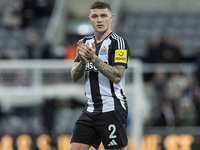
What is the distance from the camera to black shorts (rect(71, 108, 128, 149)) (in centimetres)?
485

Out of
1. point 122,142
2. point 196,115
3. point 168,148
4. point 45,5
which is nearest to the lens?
point 122,142

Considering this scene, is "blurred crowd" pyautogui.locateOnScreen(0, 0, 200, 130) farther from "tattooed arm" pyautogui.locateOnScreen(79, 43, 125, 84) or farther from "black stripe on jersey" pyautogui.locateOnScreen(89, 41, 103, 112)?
"tattooed arm" pyautogui.locateOnScreen(79, 43, 125, 84)

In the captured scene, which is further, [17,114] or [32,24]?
[32,24]

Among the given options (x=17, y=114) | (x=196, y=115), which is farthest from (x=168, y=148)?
(x=17, y=114)

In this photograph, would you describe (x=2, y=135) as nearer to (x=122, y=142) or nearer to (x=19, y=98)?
(x=19, y=98)

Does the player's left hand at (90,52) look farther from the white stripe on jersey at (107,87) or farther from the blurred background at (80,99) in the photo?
the blurred background at (80,99)

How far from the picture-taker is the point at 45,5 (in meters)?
16.4

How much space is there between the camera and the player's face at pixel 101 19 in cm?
486

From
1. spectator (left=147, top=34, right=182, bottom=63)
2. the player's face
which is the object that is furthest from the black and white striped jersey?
spectator (left=147, top=34, right=182, bottom=63)

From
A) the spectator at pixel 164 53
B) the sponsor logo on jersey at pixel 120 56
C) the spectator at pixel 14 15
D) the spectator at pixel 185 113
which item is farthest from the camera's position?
the spectator at pixel 14 15

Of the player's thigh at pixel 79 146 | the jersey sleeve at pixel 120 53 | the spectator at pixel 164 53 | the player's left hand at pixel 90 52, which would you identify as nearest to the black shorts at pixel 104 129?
the player's thigh at pixel 79 146

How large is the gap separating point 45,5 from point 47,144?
311 inches

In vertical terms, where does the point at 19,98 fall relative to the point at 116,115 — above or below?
below

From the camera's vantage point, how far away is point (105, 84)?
4.88m
